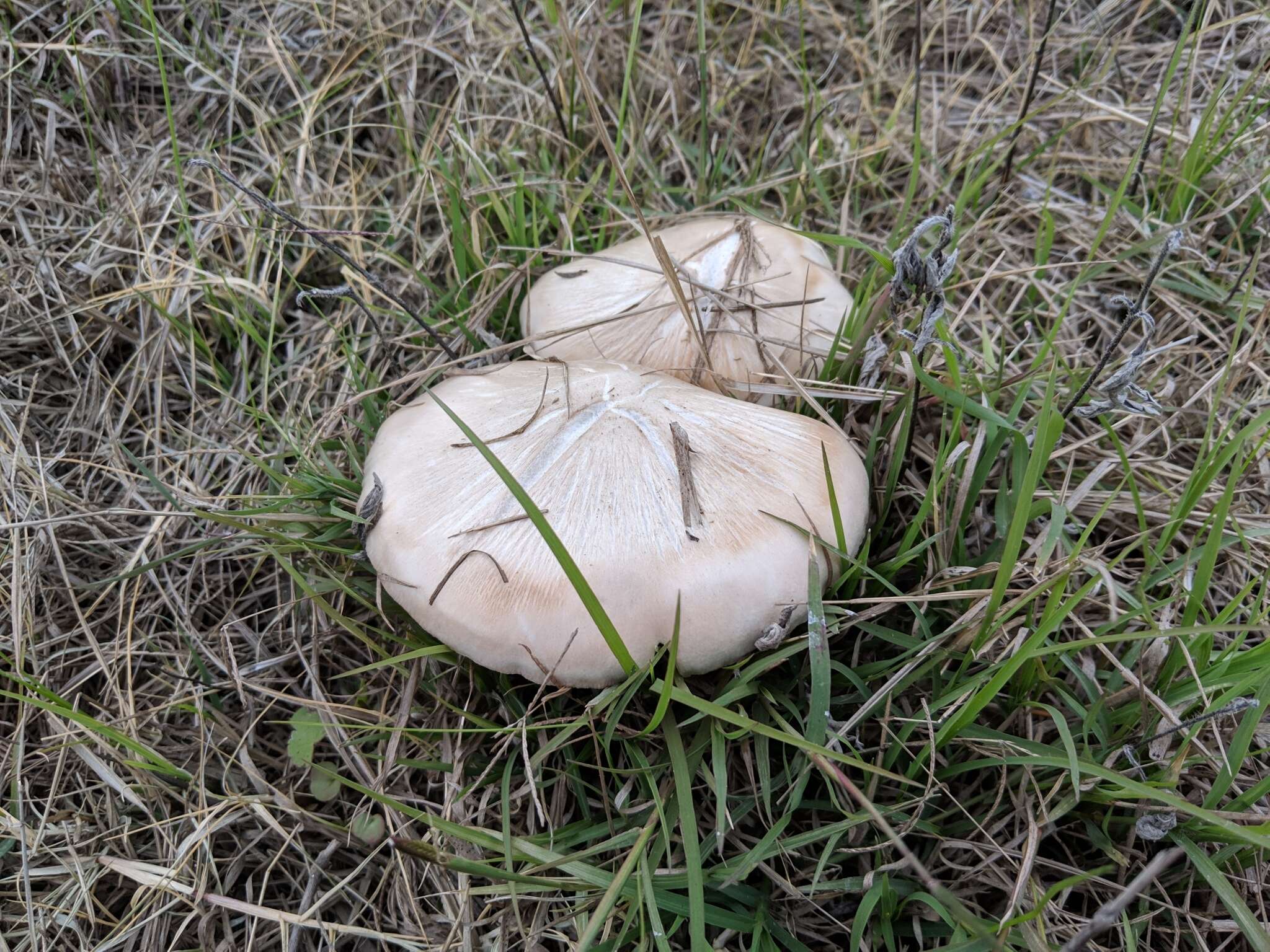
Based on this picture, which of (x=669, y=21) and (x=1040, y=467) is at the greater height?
(x=669, y=21)

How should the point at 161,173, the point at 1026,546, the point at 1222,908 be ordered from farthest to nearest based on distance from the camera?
the point at 161,173 → the point at 1026,546 → the point at 1222,908

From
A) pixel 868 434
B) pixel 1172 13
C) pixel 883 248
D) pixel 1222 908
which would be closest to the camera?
pixel 1222 908

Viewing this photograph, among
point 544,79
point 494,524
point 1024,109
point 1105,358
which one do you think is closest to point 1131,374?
point 1105,358

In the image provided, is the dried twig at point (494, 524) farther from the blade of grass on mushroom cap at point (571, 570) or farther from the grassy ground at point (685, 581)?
the grassy ground at point (685, 581)

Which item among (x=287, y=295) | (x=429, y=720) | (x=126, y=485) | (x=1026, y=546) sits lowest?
(x=429, y=720)

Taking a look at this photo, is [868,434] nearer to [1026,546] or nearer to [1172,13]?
[1026,546]

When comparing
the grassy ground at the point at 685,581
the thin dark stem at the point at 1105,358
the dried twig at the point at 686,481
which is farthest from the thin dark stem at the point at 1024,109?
the dried twig at the point at 686,481

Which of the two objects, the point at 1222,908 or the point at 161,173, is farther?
the point at 161,173

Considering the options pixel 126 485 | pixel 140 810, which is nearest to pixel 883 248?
pixel 126 485
